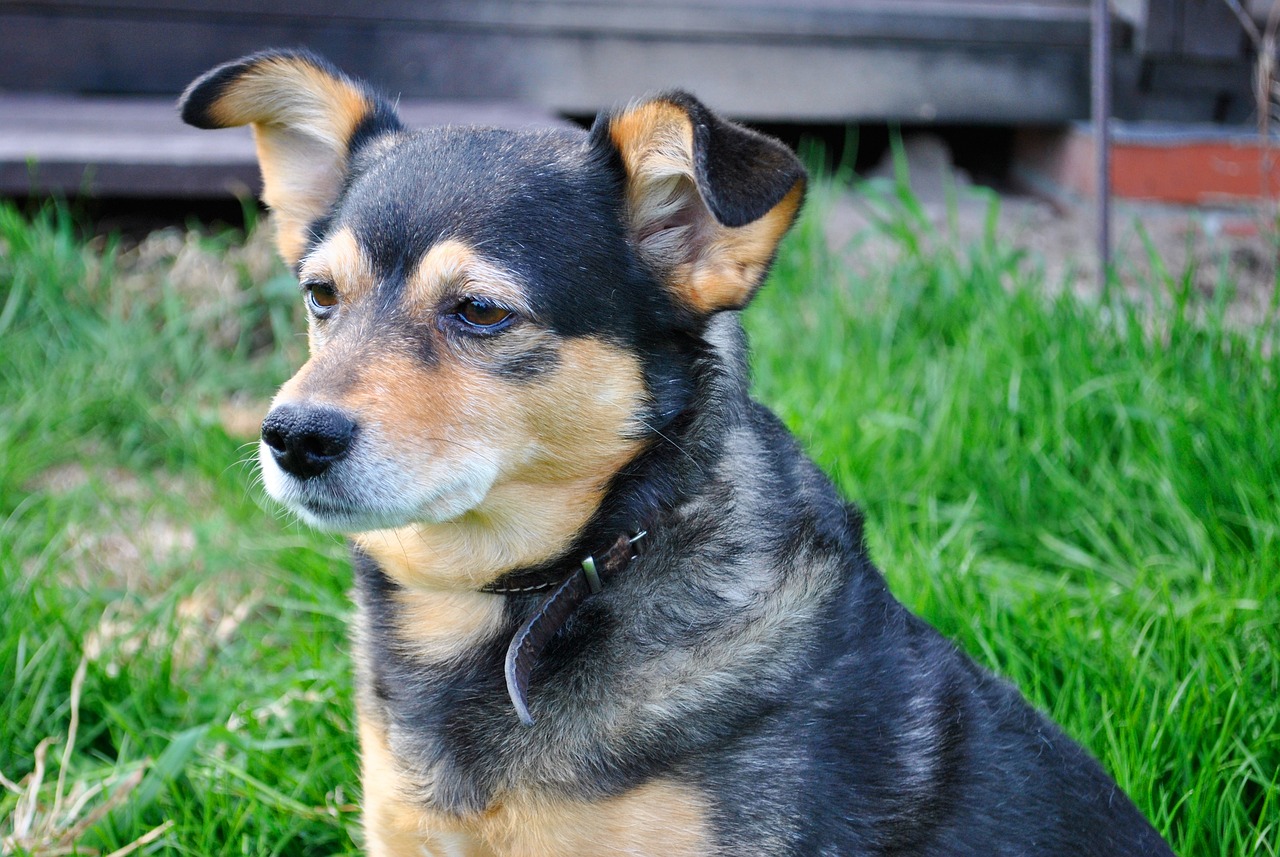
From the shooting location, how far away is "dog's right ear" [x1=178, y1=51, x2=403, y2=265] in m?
2.59

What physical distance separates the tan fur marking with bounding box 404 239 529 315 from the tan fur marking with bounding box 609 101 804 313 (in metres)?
0.33

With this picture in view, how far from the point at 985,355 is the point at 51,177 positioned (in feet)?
14.7

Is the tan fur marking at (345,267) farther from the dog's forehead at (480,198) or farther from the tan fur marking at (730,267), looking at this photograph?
the tan fur marking at (730,267)

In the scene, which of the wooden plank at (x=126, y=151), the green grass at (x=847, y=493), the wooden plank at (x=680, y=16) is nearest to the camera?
Result: the green grass at (x=847, y=493)

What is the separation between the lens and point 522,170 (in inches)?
94.7

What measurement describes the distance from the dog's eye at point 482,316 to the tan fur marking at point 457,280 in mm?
23

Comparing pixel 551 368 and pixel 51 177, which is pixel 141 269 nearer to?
pixel 51 177

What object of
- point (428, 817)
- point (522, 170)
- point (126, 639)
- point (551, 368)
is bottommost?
point (126, 639)

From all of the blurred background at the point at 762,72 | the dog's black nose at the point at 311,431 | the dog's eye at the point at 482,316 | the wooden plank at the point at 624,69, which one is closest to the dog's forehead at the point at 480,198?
the dog's eye at the point at 482,316

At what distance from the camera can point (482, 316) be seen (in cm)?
231

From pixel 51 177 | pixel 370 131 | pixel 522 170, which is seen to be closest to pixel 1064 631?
pixel 522 170

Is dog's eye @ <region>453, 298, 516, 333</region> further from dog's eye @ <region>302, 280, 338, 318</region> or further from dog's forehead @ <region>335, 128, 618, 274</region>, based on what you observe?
dog's eye @ <region>302, 280, 338, 318</region>

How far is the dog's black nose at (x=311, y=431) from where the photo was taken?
6.90 ft

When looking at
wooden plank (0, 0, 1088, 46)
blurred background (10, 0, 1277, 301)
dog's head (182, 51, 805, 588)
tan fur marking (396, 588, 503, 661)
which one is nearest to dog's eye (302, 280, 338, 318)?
dog's head (182, 51, 805, 588)
